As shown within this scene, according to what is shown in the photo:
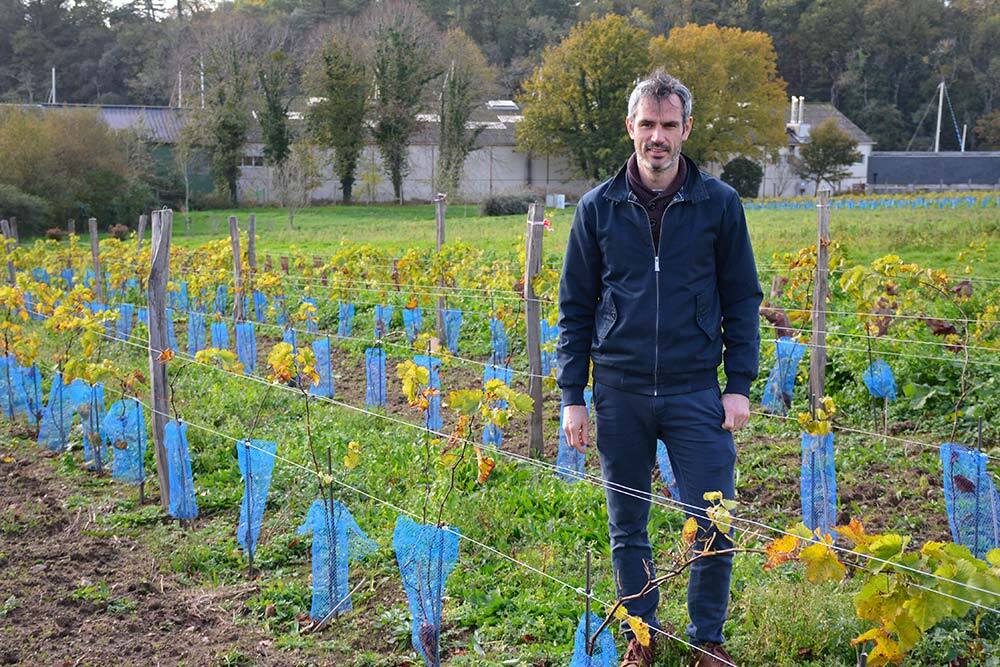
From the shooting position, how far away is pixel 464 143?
42.3m

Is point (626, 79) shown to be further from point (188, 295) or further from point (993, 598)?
point (993, 598)

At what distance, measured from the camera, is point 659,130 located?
2.98m

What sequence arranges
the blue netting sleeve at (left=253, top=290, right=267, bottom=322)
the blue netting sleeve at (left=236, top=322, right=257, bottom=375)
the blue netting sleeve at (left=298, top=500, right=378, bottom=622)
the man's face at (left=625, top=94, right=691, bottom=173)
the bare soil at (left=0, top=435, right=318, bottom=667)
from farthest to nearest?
the blue netting sleeve at (left=253, top=290, right=267, bottom=322) < the blue netting sleeve at (left=236, top=322, right=257, bottom=375) < the blue netting sleeve at (left=298, top=500, right=378, bottom=622) < the bare soil at (left=0, top=435, right=318, bottom=667) < the man's face at (left=625, top=94, right=691, bottom=173)

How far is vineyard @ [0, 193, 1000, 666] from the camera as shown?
11.3 ft

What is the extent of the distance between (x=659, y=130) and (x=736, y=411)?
0.87m

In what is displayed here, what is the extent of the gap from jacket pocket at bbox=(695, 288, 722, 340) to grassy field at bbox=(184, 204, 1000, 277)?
577cm

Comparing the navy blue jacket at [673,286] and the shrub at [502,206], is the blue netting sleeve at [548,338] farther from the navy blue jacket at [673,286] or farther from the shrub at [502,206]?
the shrub at [502,206]

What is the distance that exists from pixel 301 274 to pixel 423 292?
11.5 feet

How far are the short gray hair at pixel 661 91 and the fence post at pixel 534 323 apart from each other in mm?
2901

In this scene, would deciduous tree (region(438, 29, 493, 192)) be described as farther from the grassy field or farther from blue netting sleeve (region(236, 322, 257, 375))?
blue netting sleeve (region(236, 322, 257, 375))

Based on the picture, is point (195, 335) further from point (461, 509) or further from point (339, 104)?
point (339, 104)

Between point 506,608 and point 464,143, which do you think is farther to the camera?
point 464,143

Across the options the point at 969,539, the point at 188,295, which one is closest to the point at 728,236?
the point at 969,539

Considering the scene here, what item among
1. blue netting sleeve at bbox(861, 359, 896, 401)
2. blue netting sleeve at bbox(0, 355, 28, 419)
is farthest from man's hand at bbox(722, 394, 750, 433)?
blue netting sleeve at bbox(0, 355, 28, 419)
